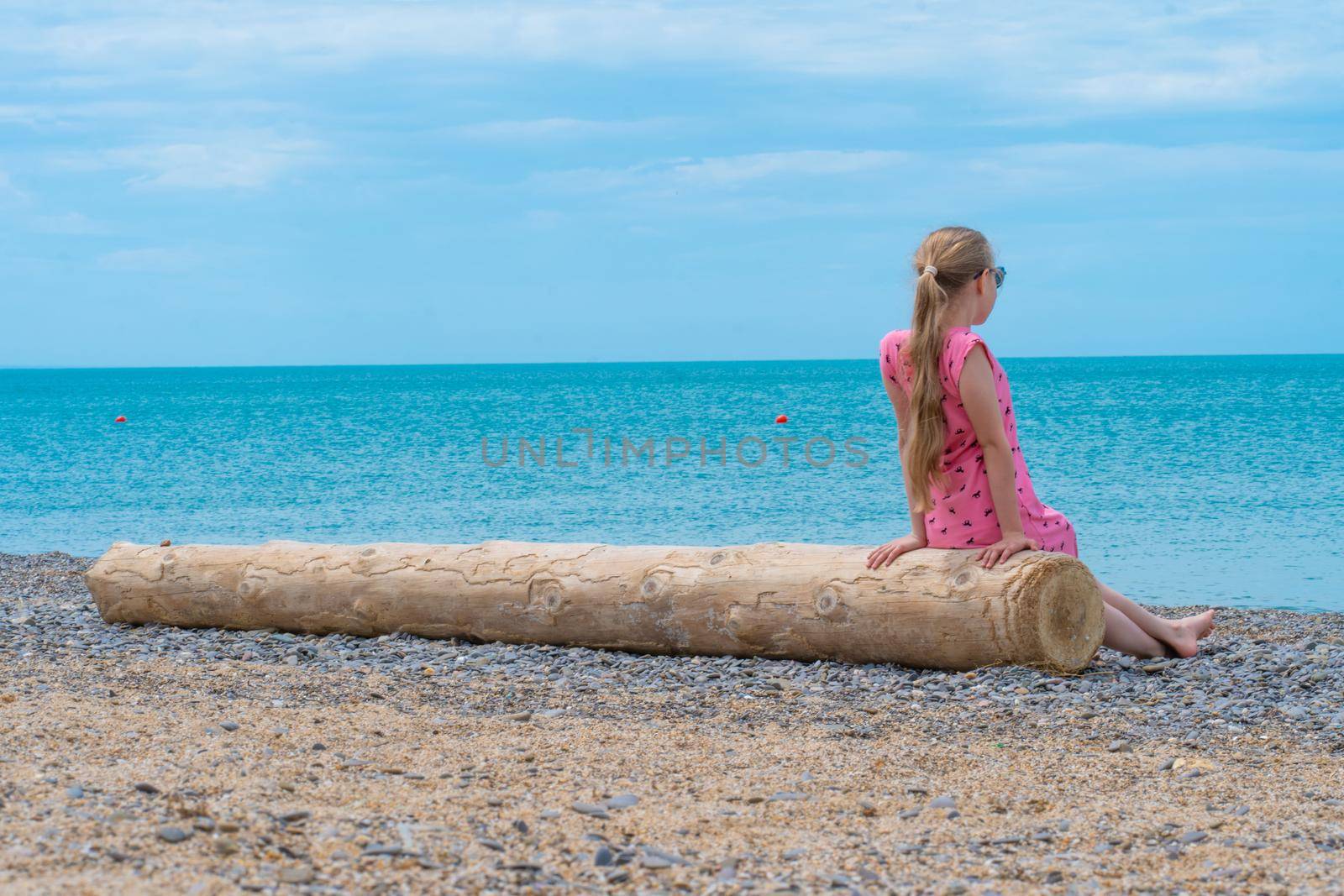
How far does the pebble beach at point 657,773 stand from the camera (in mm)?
3281

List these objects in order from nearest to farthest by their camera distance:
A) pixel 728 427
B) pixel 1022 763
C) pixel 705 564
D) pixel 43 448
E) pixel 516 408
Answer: pixel 1022 763 → pixel 705 564 → pixel 43 448 → pixel 728 427 → pixel 516 408

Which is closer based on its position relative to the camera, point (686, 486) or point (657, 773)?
point (657, 773)

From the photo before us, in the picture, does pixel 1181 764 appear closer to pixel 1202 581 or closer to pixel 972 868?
pixel 972 868

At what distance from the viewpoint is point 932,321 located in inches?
220

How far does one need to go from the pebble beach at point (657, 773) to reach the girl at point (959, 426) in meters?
0.67

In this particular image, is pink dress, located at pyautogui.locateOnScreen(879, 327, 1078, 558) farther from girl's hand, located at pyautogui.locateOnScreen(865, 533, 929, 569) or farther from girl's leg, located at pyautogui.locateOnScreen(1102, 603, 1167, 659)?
girl's leg, located at pyautogui.locateOnScreen(1102, 603, 1167, 659)

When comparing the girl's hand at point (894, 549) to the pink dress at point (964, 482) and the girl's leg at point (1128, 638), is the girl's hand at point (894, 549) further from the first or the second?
the girl's leg at point (1128, 638)

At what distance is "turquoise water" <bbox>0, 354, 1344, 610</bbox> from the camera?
15.7 meters

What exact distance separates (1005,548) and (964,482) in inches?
14.6

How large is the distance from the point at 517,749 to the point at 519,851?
127cm

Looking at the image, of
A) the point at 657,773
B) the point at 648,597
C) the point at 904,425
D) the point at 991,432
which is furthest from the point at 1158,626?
the point at 657,773

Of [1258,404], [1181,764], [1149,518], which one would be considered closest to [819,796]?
[1181,764]

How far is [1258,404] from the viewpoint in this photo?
59.8 metres

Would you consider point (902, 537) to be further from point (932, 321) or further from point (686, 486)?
point (686, 486)
